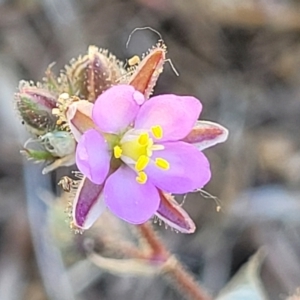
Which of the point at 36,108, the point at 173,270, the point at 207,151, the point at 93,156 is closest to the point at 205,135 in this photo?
the point at 93,156

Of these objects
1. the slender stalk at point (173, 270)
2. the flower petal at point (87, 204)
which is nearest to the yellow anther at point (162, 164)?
the flower petal at point (87, 204)

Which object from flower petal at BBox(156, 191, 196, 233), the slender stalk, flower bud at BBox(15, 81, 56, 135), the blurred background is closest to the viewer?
flower petal at BBox(156, 191, 196, 233)

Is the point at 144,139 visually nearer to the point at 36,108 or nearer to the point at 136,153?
the point at 136,153

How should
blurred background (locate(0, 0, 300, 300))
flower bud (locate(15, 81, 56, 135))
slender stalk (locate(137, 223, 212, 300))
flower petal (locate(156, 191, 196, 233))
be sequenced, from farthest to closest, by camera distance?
blurred background (locate(0, 0, 300, 300)) < slender stalk (locate(137, 223, 212, 300)) < flower bud (locate(15, 81, 56, 135)) < flower petal (locate(156, 191, 196, 233))

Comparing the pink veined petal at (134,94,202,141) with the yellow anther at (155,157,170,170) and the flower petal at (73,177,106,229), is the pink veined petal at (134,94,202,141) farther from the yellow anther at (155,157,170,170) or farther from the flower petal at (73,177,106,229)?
the flower petal at (73,177,106,229)

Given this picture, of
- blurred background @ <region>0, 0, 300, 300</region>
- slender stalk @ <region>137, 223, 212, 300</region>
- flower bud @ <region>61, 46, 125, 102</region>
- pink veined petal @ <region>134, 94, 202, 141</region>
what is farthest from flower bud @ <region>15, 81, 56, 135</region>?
blurred background @ <region>0, 0, 300, 300</region>

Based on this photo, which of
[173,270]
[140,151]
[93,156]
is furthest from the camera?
[173,270]
